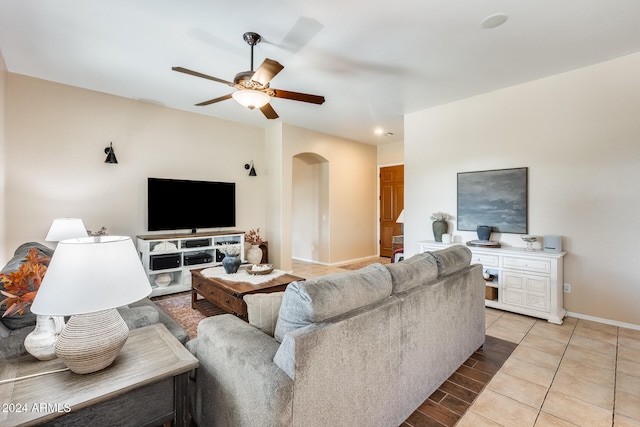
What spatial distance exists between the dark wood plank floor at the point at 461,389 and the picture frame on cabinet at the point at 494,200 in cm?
170

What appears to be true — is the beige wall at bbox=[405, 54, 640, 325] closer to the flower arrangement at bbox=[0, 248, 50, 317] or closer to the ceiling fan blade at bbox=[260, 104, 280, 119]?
the ceiling fan blade at bbox=[260, 104, 280, 119]

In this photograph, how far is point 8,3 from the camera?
229 centimetres

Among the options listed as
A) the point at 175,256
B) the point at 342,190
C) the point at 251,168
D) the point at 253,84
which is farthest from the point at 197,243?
the point at 342,190

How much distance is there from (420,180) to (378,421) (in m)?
3.87

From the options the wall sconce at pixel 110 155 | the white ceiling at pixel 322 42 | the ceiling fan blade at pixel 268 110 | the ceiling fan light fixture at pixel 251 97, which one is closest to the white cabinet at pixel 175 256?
the wall sconce at pixel 110 155

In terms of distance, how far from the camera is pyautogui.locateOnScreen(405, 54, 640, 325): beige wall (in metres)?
3.07

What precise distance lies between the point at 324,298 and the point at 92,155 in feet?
14.1

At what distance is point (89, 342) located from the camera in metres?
1.11

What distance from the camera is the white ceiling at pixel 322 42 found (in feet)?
7.71

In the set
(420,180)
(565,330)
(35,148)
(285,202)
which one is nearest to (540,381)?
(565,330)

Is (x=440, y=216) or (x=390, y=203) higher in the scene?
(x=390, y=203)

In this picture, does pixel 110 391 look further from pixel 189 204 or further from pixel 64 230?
pixel 189 204

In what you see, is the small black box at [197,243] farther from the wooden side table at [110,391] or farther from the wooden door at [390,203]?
the wooden door at [390,203]

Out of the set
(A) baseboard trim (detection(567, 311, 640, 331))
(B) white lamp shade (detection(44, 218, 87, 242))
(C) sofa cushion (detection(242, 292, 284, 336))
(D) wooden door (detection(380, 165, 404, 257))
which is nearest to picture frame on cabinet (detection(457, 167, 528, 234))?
(A) baseboard trim (detection(567, 311, 640, 331))
